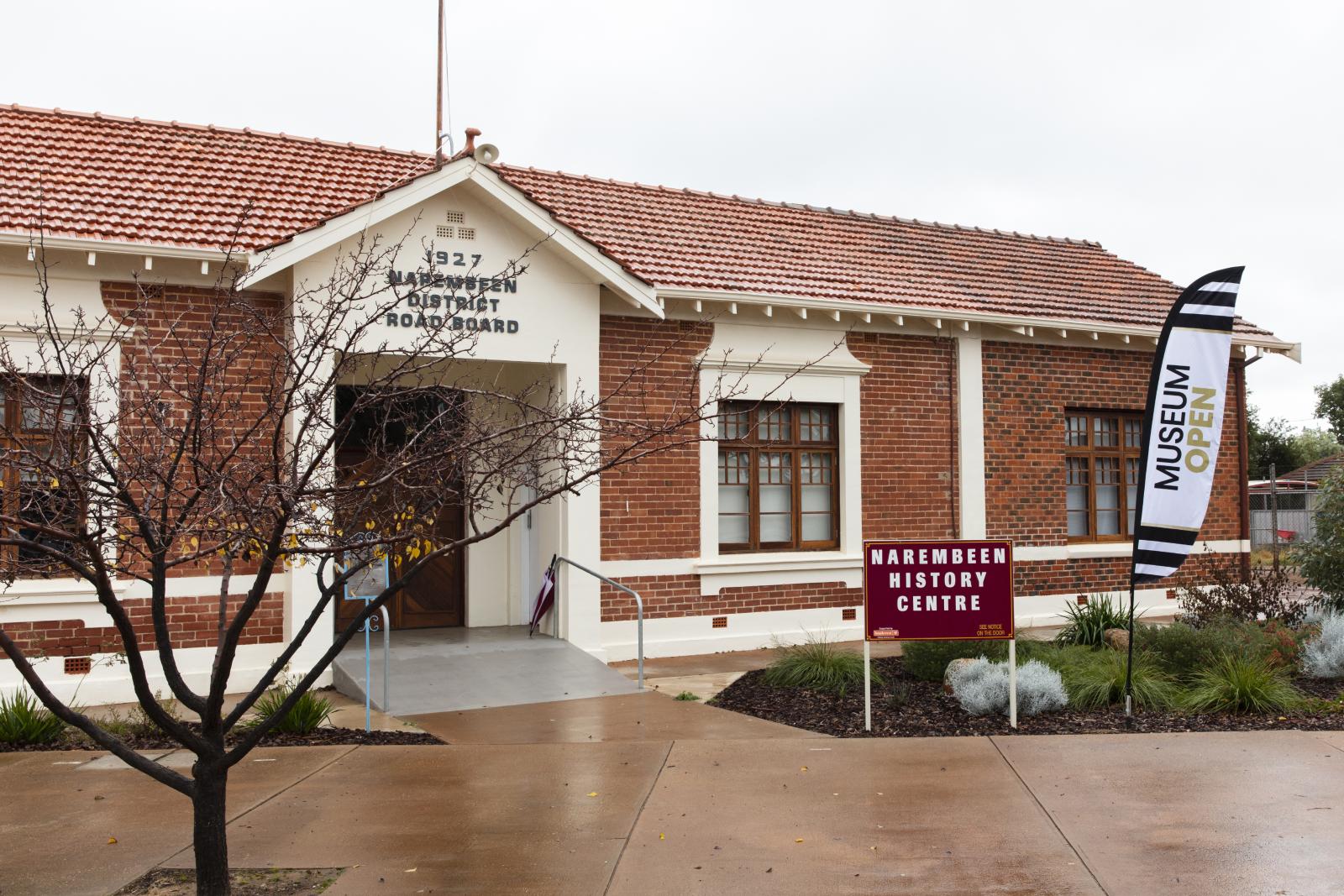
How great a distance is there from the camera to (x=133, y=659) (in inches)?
194

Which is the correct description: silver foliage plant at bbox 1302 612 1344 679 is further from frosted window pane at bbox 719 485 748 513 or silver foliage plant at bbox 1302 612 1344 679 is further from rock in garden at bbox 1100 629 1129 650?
frosted window pane at bbox 719 485 748 513

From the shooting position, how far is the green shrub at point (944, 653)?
34.6ft

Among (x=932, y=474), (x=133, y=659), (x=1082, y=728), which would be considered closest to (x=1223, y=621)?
(x=1082, y=728)

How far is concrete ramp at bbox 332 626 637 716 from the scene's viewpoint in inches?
407

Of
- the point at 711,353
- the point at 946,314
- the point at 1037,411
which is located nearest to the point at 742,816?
the point at 711,353

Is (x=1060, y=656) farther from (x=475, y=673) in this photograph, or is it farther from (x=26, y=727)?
(x=26, y=727)

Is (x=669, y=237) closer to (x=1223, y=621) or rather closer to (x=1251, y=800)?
(x=1223, y=621)

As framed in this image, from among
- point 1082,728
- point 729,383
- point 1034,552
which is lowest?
point 1082,728

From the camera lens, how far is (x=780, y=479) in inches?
554

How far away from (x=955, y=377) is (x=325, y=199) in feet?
25.6

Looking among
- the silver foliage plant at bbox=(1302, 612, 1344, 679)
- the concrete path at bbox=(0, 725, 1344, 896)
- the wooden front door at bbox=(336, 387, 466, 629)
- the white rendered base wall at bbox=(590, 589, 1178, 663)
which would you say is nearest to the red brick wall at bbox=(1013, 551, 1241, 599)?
the white rendered base wall at bbox=(590, 589, 1178, 663)

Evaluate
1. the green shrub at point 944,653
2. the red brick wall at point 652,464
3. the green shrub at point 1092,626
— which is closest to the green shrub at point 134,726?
the red brick wall at point 652,464

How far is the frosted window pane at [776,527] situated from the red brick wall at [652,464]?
1040 millimetres

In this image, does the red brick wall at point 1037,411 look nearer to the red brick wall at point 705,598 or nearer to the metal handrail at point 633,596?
the red brick wall at point 705,598
